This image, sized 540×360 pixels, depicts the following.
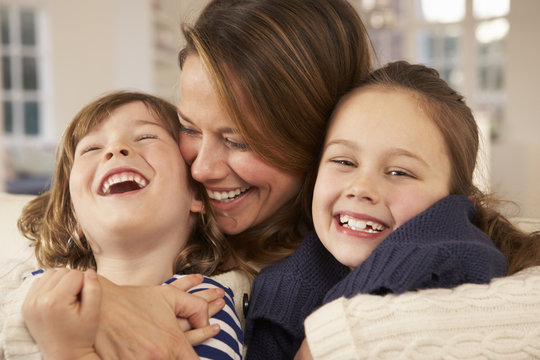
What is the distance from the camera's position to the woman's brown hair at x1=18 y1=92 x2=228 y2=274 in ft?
4.73

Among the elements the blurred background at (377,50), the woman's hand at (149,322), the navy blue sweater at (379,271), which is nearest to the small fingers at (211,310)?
the woman's hand at (149,322)

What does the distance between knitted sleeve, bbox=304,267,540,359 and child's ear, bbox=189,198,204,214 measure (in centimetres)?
56

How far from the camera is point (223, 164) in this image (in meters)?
1.43

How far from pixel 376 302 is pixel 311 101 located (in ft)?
1.98

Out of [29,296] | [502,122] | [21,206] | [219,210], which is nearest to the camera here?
[29,296]

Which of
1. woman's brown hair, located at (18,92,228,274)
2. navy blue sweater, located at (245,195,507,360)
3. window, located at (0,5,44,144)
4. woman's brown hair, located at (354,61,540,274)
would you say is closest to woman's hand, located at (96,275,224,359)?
navy blue sweater, located at (245,195,507,360)

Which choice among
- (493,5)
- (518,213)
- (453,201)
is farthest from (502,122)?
(453,201)

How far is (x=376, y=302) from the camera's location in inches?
37.1

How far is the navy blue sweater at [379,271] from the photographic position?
3.23 feet

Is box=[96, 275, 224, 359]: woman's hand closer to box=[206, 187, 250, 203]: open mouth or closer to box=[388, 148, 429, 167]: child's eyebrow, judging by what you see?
box=[206, 187, 250, 203]: open mouth

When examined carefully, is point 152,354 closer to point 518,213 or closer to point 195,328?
point 195,328

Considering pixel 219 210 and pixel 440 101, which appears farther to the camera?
pixel 219 210

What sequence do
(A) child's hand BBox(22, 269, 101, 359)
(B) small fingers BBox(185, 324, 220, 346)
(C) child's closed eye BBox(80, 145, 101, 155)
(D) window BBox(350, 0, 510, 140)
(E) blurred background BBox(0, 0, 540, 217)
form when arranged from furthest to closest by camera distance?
(D) window BBox(350, 0, 510, 140) < (E) blurred background BBox(0, 0, 540, 217) < (C) child's closed eye BBox(80, 145, 101, 155) < (B) small fingers BBox(185, 324, 220, 346) < (A) child's hand BBox(22, 269, 101, 359)

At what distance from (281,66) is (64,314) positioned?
29.9 inches
